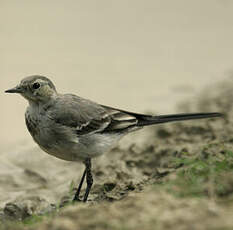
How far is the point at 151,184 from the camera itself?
714cm

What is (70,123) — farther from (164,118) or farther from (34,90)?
(164,118)

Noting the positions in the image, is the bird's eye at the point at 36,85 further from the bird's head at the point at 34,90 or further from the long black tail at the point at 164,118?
the long black tail at the point at 164,118

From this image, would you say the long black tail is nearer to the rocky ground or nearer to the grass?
the rocky ground

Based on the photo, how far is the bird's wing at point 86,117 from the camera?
7.26 m

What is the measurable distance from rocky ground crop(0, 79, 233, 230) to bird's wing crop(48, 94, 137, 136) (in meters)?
0.75

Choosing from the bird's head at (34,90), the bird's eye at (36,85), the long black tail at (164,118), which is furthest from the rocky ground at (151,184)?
the bird's eye at (36,85)

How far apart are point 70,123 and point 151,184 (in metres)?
1.29

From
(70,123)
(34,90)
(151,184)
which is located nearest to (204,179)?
(151,184)

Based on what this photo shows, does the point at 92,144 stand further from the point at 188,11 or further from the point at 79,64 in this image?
the point at 188,11

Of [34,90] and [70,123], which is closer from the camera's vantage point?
[70,123]

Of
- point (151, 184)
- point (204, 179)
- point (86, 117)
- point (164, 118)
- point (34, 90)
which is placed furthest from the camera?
point (164, 118)

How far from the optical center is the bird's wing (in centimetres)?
726

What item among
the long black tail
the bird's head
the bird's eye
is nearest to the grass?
the long black tail

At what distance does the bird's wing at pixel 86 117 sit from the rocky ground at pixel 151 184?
755 millimetres
